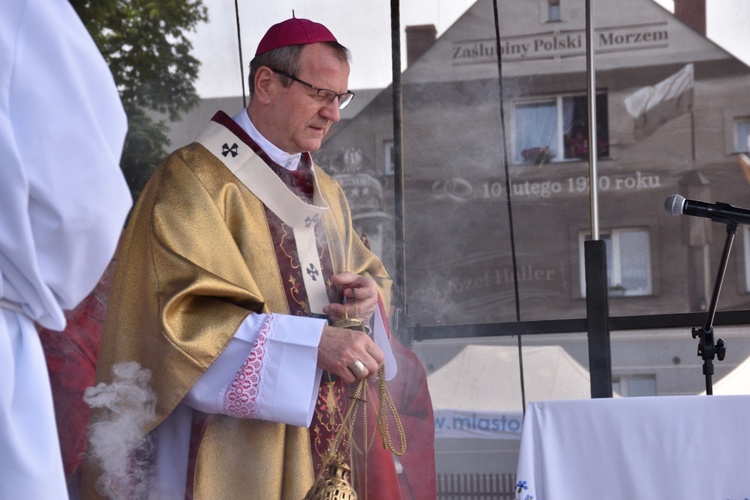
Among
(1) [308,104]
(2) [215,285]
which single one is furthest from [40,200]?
(1) [308,104]

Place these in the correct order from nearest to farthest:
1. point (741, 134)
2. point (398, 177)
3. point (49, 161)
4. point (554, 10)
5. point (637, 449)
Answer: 1. point (49, 161)
2. point (637, 449)
3. point (398, 177)
4. point (554, 10)
5. point (741, 134)

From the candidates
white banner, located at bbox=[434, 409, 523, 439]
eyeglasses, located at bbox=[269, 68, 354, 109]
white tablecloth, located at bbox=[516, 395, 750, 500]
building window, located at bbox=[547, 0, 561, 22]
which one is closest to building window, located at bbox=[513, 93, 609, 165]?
building window, located at bbox=[547, 0, 561, 22]

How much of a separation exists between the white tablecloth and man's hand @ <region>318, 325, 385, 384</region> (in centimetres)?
63

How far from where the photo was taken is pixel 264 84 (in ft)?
A: 10.6

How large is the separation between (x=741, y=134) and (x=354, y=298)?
9.11 feet

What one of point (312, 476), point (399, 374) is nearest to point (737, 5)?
point (399, 374)

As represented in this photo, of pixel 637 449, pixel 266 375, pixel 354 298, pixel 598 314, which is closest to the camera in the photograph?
pixel 266 375

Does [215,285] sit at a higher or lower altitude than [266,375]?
higher

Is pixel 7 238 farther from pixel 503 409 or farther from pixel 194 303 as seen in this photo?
pixel 503 409

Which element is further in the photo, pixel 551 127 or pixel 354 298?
pixel 551 127

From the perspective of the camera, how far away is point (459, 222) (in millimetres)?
4898

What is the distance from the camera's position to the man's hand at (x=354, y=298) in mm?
3012

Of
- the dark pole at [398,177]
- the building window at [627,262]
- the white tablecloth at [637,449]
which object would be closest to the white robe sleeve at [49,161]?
the white tablecloth at [637,449]

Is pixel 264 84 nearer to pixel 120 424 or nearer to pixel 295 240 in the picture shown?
pixel 295 240
